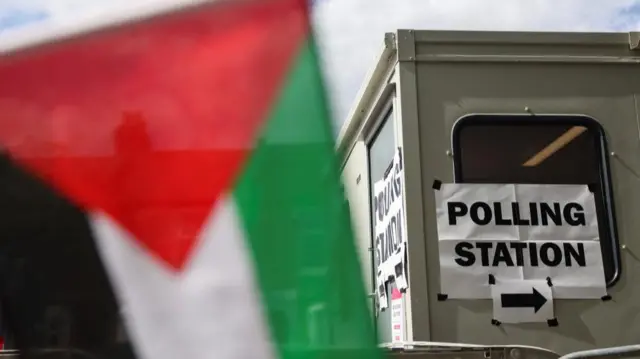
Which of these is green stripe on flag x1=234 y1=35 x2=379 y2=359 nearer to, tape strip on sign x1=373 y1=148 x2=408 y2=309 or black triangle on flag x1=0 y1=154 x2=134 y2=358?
black triangle on flag x1=0 y1=154 x2=134 y2=358

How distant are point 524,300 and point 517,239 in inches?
9.1

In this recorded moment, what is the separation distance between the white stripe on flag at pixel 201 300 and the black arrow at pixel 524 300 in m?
1.82

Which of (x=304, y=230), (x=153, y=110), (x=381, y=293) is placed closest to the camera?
(x=304, y=230)

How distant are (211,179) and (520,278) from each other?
6.22 feet

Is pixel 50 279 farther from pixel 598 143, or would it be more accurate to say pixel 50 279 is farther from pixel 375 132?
pixel 375 132

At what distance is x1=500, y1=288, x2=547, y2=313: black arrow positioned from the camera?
9.48 ft

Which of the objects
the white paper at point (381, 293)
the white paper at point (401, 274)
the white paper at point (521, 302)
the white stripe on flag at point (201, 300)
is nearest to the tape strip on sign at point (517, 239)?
the white paper at point (521, 302)

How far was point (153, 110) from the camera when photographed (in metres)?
1.34

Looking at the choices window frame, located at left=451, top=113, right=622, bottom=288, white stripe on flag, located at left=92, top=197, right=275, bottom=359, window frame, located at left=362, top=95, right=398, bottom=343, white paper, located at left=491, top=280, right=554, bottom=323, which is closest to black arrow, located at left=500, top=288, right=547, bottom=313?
white paper, located at left=491, top=280, right=554, bottom=323

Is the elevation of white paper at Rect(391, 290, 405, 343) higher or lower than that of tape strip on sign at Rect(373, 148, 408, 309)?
lower

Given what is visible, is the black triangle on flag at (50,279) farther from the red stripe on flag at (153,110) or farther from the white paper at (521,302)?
the white paper at (521,302)

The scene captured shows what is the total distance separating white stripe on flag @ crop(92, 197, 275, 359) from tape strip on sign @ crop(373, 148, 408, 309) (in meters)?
1.77

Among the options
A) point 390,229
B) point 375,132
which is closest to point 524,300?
point 390,229

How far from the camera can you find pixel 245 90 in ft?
4.33
